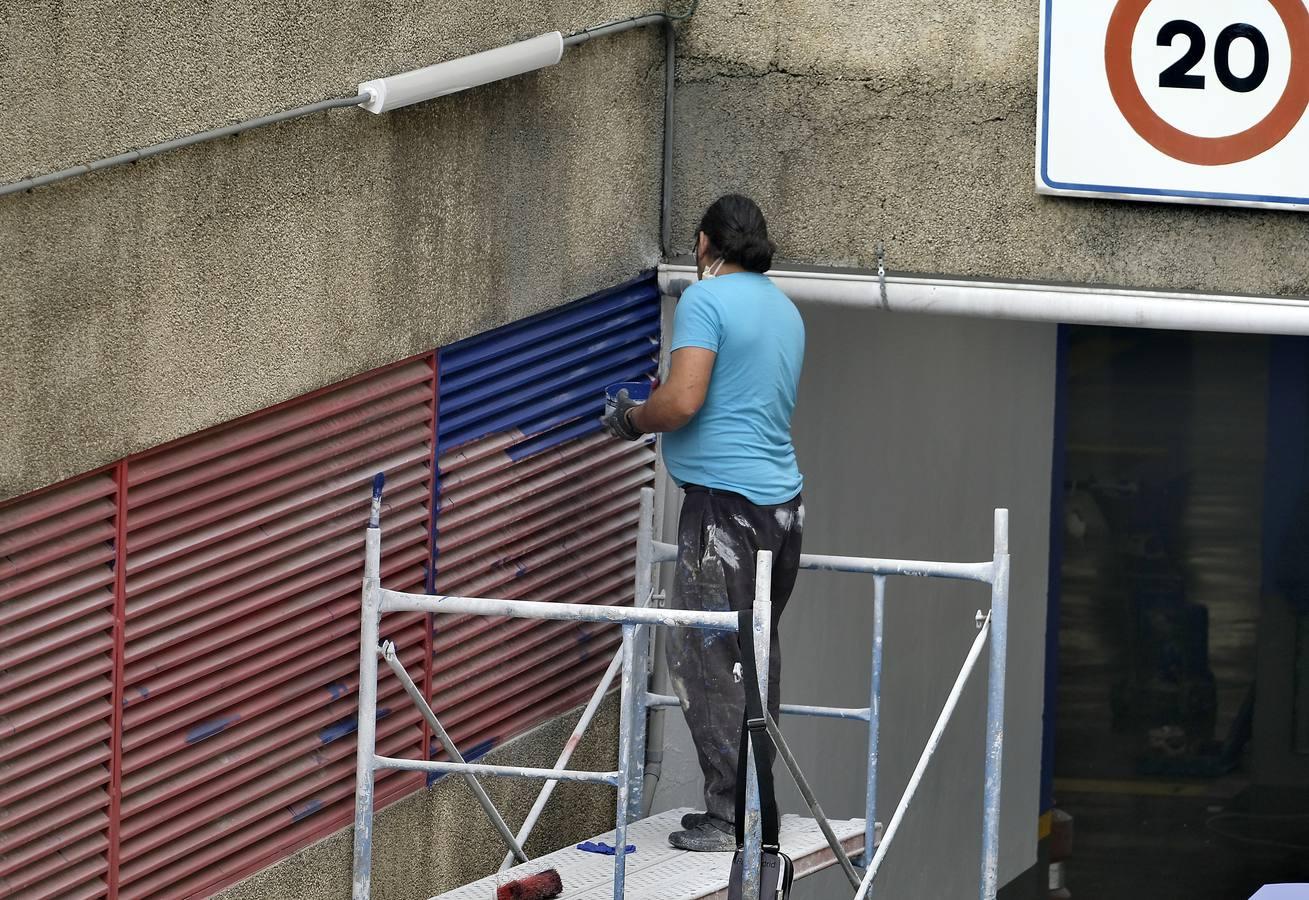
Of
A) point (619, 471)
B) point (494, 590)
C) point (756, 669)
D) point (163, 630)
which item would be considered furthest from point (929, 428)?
point (163, 630)

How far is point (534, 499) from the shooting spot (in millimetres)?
5461

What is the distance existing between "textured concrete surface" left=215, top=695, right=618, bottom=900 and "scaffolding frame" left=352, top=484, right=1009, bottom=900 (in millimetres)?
97

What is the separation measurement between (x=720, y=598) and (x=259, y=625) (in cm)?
122

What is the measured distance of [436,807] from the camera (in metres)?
5.07

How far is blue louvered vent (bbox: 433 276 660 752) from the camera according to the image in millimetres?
5152

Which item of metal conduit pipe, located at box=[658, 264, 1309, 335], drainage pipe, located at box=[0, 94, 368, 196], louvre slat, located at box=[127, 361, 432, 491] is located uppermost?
drainage pipe, located at box=[0, 94, 368, 196]

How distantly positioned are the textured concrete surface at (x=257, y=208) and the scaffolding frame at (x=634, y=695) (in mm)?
590

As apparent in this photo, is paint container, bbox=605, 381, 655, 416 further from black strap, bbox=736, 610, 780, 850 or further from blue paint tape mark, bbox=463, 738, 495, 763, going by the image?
blue paint tape mark, bbox=463, 738, 495, 763

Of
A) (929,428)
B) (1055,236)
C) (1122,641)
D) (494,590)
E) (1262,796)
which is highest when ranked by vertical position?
(1055,236)

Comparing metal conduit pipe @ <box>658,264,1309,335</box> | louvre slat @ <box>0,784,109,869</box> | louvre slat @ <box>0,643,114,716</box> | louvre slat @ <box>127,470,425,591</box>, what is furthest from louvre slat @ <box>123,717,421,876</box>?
metal conduit pipe @ <box>658,264,1309,335</box>

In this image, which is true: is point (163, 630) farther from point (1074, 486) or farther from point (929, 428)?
point (1074, 486)

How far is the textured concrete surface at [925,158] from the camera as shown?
553 centimetres

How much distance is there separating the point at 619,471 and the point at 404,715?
4.01ft

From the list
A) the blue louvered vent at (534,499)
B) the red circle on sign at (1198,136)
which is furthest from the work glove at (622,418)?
the red circle on sign at (1198,136)
